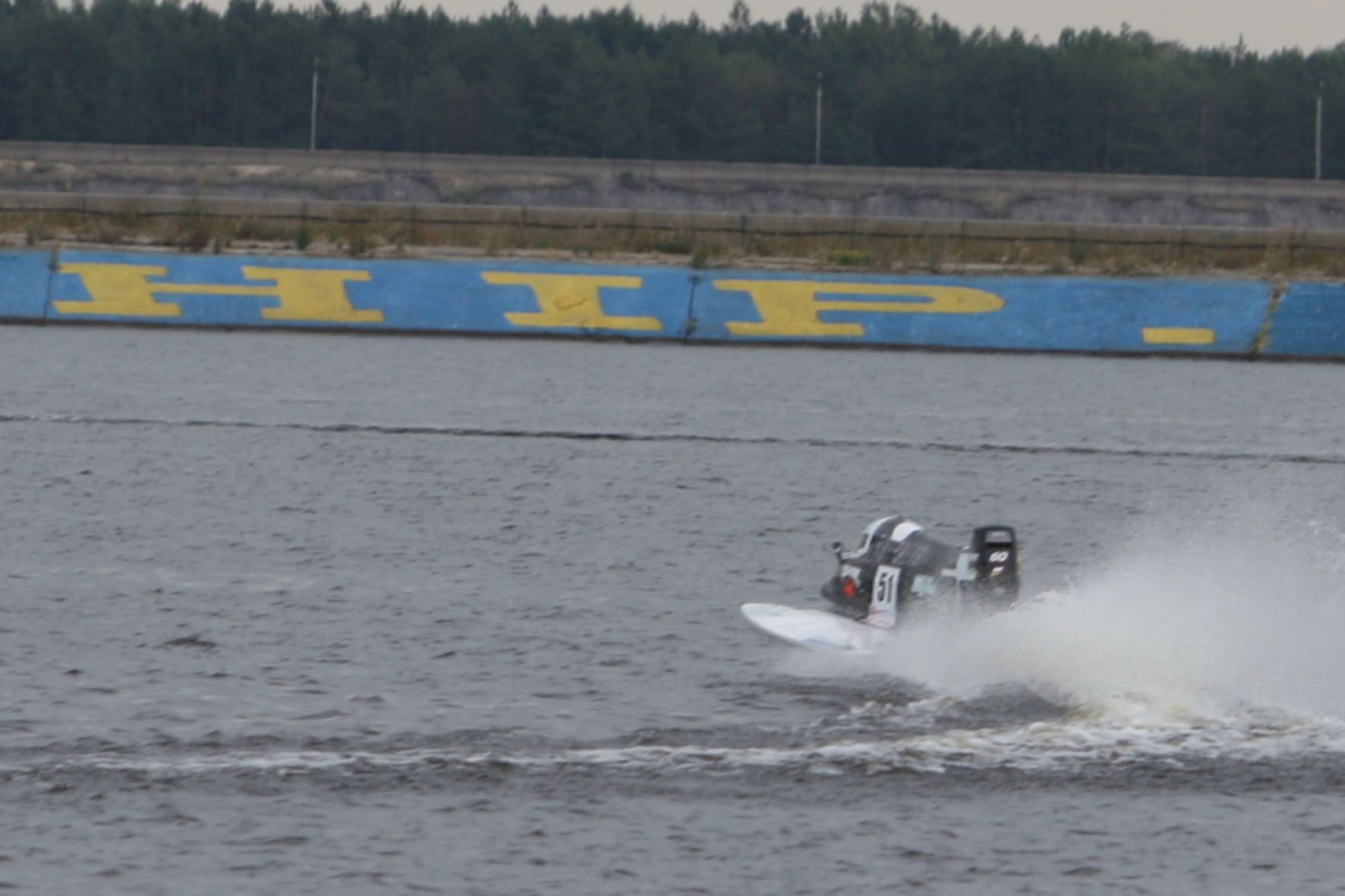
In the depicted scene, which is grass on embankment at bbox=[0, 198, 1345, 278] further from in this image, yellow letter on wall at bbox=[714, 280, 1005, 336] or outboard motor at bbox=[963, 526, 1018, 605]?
outboard motor at bbox=[963, 526, 1018, 605]

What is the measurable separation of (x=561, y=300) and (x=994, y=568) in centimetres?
2277

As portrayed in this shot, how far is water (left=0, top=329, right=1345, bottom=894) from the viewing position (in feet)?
27.5

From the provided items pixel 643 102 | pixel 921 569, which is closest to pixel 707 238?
pixel 921 569

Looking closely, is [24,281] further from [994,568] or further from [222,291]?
[994,568]

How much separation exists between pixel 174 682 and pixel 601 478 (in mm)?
8924

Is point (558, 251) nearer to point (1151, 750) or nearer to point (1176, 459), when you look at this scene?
point (1176, 459)

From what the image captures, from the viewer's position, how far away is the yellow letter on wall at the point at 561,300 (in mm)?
33562

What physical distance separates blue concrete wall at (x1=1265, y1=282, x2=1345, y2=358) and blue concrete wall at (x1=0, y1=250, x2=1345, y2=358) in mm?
24

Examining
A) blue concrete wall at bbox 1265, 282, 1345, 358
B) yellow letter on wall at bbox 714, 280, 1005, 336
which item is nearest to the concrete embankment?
blue concrete wall at bbox 1265, 282, 1345, 358

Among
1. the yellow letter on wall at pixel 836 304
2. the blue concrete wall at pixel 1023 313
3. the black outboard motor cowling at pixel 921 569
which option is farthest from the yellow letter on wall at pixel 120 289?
the black outboard motor cowling at pixel 921 569

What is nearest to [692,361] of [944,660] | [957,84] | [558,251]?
[558,251]

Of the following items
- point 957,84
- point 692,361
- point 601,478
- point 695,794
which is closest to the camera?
point 695,794

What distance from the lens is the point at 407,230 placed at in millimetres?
41219

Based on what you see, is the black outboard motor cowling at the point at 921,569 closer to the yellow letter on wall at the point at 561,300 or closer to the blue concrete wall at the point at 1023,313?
the blue concrete wall at the point at 1023,313
